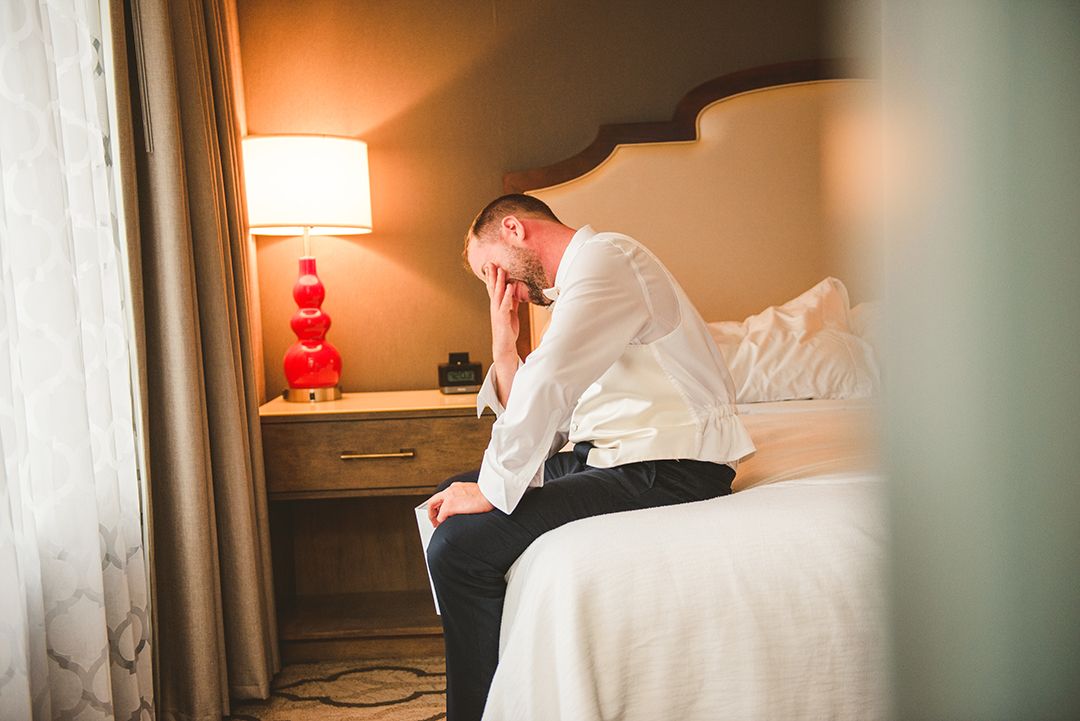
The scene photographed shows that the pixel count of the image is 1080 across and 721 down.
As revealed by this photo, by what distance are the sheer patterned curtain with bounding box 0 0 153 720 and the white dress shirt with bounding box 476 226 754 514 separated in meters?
0.80

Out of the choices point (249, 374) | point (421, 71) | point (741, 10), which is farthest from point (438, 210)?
point (741, 10)

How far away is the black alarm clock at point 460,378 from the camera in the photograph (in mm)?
2641

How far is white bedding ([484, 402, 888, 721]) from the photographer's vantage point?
1073 millimetres

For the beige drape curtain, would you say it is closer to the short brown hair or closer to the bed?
the short brown hair

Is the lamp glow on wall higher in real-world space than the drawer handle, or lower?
higher

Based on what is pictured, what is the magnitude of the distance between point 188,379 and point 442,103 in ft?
4.86

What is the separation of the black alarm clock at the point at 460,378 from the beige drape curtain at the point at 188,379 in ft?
2.31

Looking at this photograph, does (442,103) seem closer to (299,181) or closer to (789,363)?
(299,181)

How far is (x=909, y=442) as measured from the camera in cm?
21

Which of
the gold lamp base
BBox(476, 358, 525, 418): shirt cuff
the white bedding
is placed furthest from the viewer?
the gold lamp base

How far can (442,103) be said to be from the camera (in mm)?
2820

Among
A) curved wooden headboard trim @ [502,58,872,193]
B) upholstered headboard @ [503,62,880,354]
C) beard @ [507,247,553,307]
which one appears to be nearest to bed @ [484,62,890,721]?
upholstered headboard @ [503,62,880,354]

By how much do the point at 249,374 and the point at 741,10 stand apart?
2.14 m

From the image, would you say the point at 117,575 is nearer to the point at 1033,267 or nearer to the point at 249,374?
the point at 249,374
